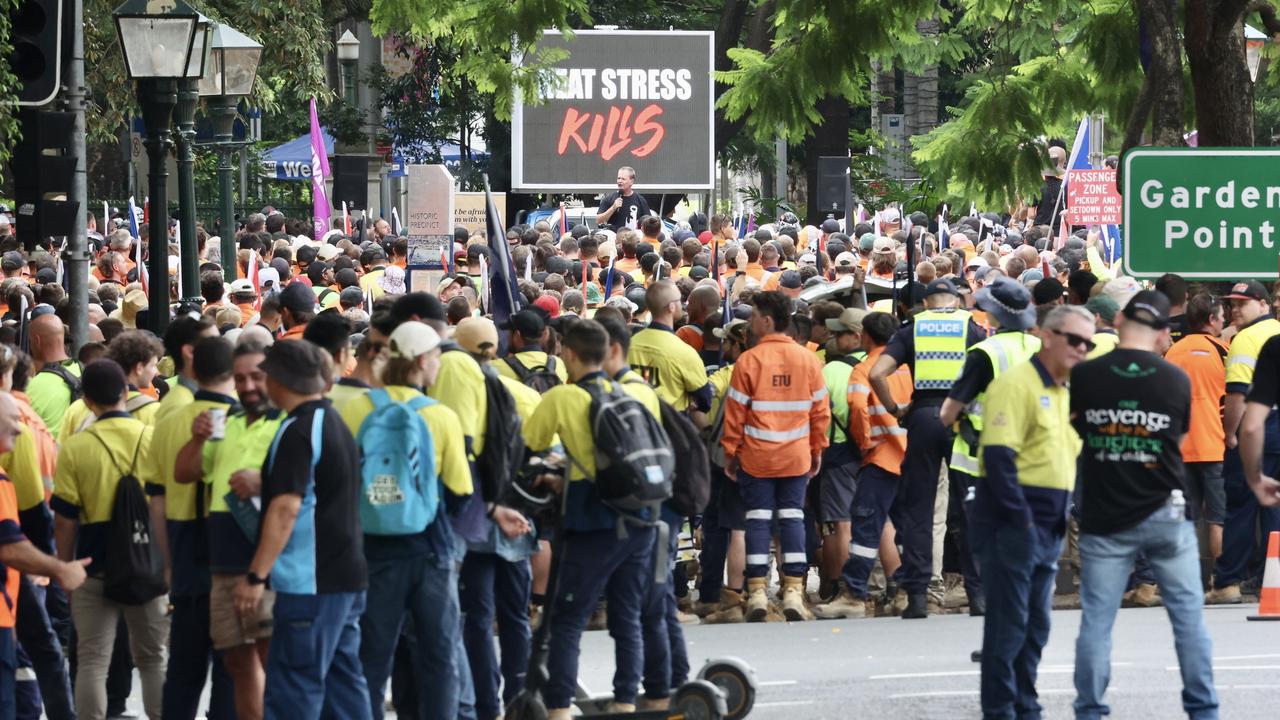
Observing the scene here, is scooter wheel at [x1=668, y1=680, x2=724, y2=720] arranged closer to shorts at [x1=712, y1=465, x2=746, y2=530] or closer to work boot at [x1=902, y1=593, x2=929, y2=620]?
shorts at [x1=712, y1=465, x2=746, y2=530]

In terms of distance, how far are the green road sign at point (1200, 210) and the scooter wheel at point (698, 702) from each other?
4261 mm

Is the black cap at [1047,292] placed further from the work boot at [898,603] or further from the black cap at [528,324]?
the black cap at [528,324]

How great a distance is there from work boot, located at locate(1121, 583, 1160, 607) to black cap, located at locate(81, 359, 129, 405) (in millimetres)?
6765

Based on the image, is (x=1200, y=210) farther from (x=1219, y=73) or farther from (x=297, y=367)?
(x=297, y=367)

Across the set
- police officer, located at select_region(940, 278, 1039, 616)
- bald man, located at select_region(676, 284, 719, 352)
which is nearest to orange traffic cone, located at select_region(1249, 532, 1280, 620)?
police officer, located at select_region(940, 278, 1039, 616)

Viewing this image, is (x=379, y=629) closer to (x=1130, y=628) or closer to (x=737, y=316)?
(x=1130, y=628)

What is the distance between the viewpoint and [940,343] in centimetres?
1295

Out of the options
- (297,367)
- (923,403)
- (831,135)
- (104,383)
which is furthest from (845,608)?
(831,135)

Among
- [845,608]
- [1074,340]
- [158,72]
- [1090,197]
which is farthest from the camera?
[1090,197]

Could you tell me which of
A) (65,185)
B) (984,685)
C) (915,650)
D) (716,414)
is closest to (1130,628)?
(915,650)

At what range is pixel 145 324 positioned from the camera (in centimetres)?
1684

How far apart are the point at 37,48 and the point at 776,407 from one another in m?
4.74

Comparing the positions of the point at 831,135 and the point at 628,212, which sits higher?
the point at 831,135

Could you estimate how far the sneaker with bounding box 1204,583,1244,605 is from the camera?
45.3 ft
